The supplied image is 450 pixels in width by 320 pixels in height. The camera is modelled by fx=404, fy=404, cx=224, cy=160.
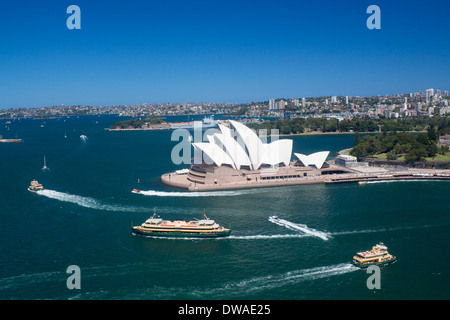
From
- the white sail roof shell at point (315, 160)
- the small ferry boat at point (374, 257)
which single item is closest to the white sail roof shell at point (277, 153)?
the white sail roof shell at point (315, 160)

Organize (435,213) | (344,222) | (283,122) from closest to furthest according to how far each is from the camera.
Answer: (344,222)
(435,213)
(283,122)

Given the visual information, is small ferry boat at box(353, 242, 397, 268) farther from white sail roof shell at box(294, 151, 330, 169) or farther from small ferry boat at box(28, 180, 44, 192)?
small ferry boat at box(28, 180, 44, 192)

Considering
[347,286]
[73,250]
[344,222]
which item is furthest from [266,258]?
[73,250]

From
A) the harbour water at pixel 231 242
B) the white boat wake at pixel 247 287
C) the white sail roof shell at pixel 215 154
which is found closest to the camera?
the white boat wake at pixel 247 287

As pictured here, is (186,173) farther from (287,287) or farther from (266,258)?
(287,287)

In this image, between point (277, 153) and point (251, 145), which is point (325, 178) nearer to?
point (277, 153)

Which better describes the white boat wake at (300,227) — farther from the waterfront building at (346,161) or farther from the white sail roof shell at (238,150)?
the waterfront building at (346,161)
